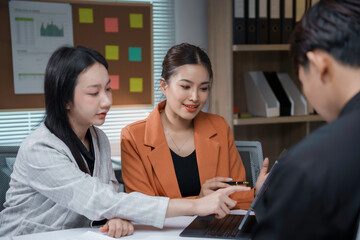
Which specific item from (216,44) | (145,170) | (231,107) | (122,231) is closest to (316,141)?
(122,231)

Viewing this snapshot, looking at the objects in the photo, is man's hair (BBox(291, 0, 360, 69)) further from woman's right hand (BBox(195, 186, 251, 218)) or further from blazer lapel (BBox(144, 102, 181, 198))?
blazer lapel (BBox(144, 102, 181, 198))

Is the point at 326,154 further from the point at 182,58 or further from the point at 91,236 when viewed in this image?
the point at 182,58

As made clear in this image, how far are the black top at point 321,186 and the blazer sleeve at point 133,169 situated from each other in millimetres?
1120

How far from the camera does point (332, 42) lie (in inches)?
26.7

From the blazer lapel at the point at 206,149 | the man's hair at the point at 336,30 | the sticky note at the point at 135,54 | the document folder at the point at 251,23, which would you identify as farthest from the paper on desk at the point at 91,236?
the sticky note at the point at 135,54

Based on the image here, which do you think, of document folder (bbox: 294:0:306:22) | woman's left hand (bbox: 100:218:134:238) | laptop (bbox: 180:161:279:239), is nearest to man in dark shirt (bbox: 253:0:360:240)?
laptop (bbox: 180:161:279:239)

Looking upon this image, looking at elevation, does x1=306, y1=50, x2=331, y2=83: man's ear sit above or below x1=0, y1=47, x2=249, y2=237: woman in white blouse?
above

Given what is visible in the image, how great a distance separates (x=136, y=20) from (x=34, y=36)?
753mm

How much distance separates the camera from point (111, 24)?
307 cm

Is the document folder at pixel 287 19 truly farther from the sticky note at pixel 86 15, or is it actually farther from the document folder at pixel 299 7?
the sticky note at pixel 86 15

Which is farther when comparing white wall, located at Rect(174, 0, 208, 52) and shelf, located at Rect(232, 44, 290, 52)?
white wall, located at Rect(174, 0, 208, 52)

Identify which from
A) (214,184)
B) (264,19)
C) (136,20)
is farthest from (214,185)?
(136,20)

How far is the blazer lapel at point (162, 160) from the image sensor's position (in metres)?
1.77

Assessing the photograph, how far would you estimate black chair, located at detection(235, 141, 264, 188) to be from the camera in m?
2.03
